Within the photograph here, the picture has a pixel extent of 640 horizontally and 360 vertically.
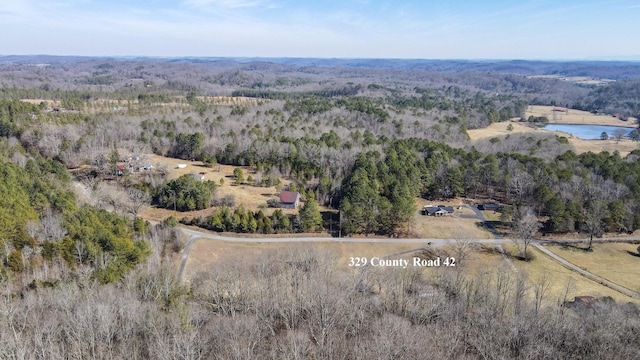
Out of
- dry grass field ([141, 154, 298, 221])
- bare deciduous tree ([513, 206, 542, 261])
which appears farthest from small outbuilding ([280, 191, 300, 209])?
bare deciduous tree ([513, 206, 542, 261])

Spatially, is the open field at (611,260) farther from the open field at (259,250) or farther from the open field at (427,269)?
the open field at (259,250)

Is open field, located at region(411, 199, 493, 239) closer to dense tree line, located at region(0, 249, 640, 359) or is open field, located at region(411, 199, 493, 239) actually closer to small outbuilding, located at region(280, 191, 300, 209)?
dense tree line, located at region(0, 249, 640, 359)

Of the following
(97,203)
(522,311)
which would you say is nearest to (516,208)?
(522,311)

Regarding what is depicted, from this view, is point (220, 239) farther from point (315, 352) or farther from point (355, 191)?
point (315, 352)

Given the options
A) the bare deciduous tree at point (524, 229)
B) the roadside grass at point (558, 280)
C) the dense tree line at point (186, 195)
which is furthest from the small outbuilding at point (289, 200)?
the bare deciduous tree at point (524, 229)

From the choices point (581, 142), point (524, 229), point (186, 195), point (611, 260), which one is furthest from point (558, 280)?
point (581, 142)

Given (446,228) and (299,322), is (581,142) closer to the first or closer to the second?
(446,228)
